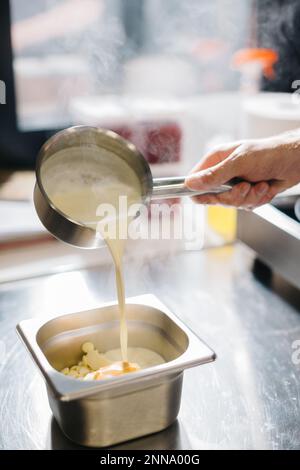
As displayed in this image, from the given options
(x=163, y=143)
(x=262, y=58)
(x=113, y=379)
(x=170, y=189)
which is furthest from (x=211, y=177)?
(x=262, y=58)

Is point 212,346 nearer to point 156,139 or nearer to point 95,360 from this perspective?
point 95,360

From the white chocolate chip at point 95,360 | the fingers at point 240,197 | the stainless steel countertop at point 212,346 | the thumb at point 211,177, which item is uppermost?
the thumb at point 211,177

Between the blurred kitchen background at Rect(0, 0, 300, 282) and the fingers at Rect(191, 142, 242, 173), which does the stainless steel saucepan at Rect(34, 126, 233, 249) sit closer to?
the fingers at Rect(191, 142, 242, 173)

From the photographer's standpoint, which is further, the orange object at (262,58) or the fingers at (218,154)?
the orange object at (262,58)

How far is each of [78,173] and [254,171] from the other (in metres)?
0.39

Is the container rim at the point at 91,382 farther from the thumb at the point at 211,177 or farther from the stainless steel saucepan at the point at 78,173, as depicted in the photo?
the thumb at the point at 211,177

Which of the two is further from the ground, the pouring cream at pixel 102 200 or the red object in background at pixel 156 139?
the pouring cream at pixel 102 200

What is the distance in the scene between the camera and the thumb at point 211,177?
106 cm

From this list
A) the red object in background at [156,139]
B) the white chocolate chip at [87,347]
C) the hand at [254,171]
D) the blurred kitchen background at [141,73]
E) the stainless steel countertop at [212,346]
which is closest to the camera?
the stainless steel countertop at [212,346]

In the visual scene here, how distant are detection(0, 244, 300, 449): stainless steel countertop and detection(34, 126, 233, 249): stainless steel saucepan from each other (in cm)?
17

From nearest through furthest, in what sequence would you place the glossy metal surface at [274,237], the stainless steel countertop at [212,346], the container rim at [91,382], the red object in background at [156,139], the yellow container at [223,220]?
the container rim at [91,382]
the stainless steel countertop at [212,346]
the glossy metal surface at [274,237]
the yellow container at [223,220]
the red object in background at [156,139]

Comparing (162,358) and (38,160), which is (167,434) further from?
(38,160)

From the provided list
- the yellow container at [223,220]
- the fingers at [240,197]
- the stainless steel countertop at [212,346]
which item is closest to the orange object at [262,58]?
the yellow container at [223,220]

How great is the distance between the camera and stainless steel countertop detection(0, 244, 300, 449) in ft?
2.90
